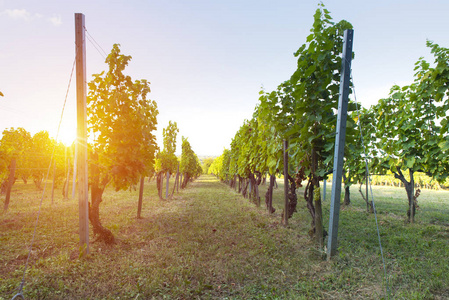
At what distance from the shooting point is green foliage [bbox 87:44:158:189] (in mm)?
5383

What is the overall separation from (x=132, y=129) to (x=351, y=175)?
9.43m

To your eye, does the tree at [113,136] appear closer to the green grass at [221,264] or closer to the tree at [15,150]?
the green grass at [221,264]

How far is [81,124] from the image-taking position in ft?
15.0

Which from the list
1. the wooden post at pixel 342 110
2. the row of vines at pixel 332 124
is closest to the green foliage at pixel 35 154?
the row of vines at pixel 332 124

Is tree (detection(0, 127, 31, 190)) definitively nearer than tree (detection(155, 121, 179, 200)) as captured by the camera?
Yes

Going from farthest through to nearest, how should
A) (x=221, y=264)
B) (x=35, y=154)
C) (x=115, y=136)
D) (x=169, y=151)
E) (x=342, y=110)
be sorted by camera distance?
(x=35, y=154), (x=169, y=151), (x=115, y=136), (x=221, y=264), (x=342, y=110)

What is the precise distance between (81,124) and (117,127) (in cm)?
98

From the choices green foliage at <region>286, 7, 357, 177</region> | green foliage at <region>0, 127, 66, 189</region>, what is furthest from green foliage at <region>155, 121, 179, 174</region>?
green foliage at <region>286, 7, 357, 177</region>

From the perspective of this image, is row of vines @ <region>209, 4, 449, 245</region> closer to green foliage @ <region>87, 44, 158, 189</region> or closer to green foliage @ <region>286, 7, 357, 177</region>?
green foliage @ <region>286, 7, 357, 177</region>

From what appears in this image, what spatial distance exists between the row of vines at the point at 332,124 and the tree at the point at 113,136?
354 cm

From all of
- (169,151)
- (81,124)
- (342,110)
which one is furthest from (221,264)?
(169,151)

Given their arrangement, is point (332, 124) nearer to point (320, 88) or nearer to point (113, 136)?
point (320, 88)

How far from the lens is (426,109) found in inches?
261

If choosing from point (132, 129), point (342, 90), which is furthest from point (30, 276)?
point (342, 90)
